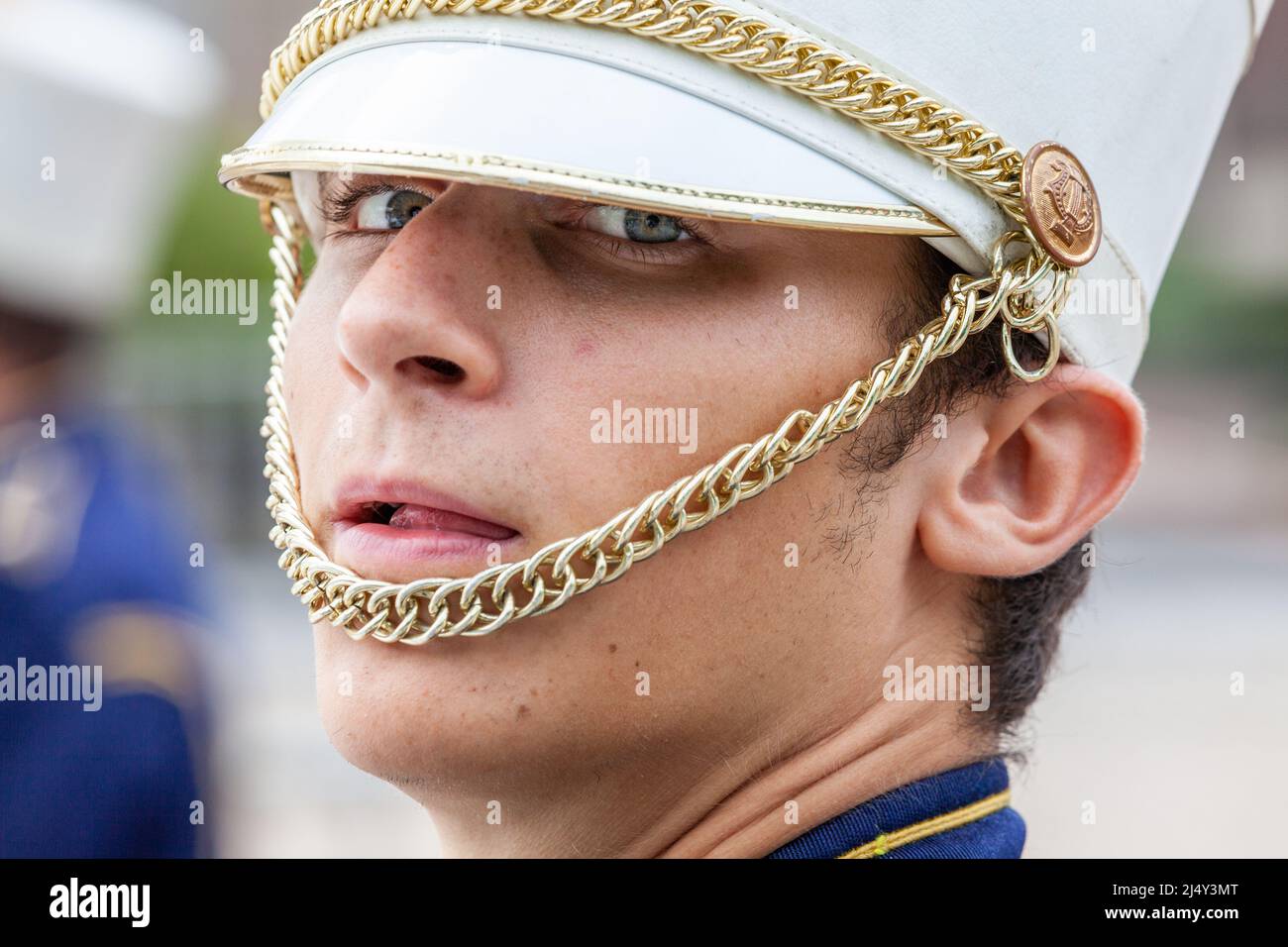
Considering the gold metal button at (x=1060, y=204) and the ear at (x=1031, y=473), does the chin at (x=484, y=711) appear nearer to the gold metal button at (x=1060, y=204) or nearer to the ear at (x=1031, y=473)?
the ear at (x=1031, y=473)

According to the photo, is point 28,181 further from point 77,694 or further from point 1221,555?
point 1221,555

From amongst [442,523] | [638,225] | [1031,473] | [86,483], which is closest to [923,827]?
[1031,473]

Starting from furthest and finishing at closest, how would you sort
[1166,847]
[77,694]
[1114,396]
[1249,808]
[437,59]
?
1. [1249,808]
2. [1166,847]
3. [77,694]
4. [1114,396]
5. [437,59]

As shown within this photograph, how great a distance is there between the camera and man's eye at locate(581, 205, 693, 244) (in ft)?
5.64

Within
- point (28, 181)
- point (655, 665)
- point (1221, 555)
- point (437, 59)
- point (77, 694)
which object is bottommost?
point (655, 665)

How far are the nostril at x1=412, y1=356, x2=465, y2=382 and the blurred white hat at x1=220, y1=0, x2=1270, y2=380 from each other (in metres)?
0.22

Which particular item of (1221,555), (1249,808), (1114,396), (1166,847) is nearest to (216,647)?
→ (1114,396)

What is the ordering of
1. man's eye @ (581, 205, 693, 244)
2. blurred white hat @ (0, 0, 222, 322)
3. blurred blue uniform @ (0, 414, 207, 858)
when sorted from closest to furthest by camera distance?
1. man's eye @ (581, 205, 693, 244)
2. blurred blue uniform @ (0, 414, 207, 858)
3. blurred white hat @ (0, 0, 222, 322)

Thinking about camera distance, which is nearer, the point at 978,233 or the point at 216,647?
the point at 978,233

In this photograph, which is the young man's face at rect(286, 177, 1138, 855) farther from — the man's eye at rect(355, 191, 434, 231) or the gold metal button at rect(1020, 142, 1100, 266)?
the gold metal button at rect(1020, 142, 1100, 266)

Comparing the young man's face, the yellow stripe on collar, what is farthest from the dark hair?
the yellow stripe on collar

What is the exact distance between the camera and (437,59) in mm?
1725

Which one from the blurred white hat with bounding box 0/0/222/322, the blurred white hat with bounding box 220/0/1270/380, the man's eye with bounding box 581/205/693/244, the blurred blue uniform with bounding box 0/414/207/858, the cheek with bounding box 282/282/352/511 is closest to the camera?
the blurred white hat with bounding box 220/0/1270/380
